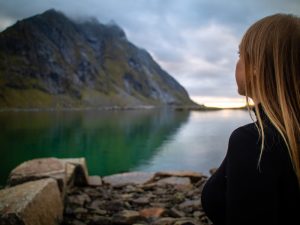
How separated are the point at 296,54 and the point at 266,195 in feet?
3.08

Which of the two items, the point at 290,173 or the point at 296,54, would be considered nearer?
the point at 290,173

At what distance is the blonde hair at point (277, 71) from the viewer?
1935 millimetres

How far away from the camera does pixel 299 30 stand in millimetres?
2150

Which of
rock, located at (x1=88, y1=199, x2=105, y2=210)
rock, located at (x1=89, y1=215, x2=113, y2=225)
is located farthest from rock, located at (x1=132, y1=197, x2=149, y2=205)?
rock, located at (x1=89, y1=215, x2=113, y2=225)

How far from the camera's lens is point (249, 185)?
5.97 ft

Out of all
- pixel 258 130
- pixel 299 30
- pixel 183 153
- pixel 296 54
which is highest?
pixel 299 30

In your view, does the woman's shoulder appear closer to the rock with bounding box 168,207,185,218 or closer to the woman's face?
the woman's face

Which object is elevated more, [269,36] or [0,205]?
[269,36]

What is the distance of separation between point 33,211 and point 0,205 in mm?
665

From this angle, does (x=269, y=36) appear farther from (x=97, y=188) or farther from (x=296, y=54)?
(x=97, y=188)

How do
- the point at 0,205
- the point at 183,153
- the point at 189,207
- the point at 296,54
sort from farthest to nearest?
the point at 183,153
the point at 189,207
the point at 0,205
the point at 296,54

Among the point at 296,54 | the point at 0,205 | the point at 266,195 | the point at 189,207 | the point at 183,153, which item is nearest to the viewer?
the point at 266,195

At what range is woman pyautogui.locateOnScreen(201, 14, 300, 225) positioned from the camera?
181 cm

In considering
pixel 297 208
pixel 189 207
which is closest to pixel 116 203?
pixel 189 207
